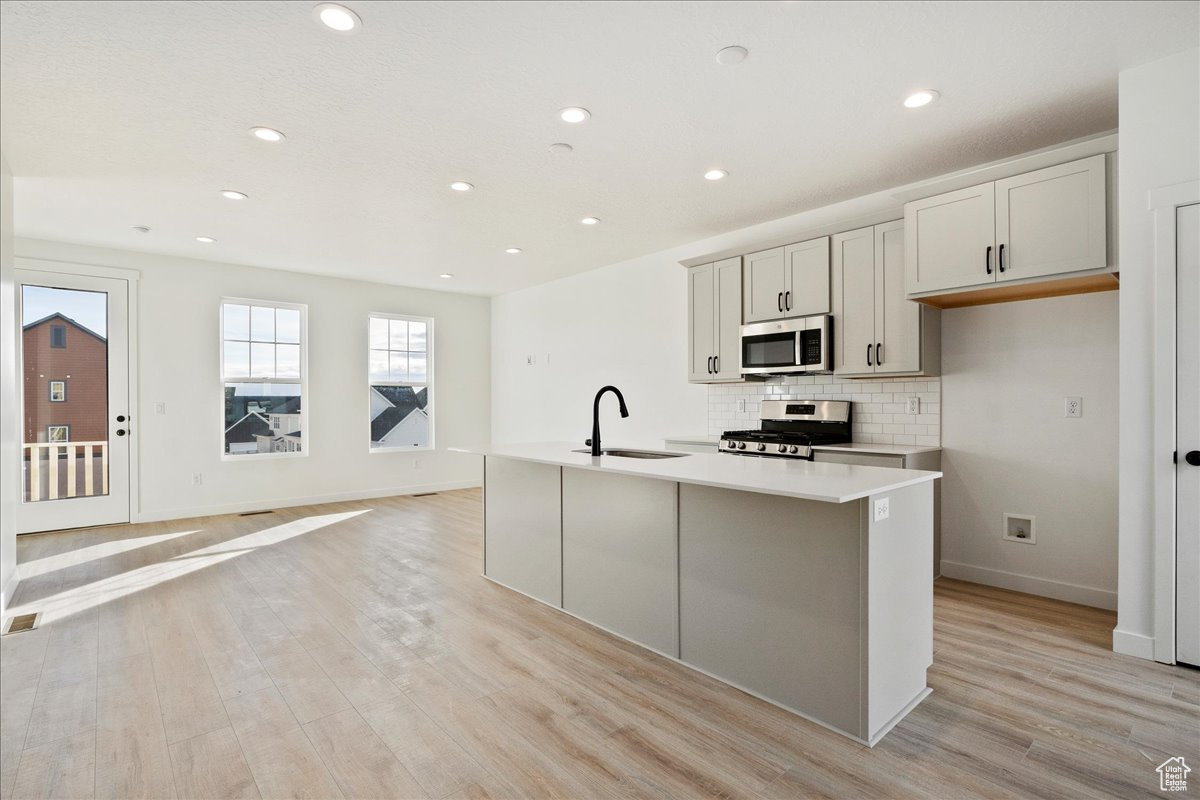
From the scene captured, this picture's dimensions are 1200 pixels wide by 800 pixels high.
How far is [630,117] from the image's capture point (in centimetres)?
295

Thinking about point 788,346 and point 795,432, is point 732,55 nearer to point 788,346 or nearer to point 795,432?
point 788,346

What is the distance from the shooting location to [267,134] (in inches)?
122

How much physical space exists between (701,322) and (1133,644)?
3.29 metres

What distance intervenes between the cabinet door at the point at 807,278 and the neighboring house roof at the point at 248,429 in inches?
220

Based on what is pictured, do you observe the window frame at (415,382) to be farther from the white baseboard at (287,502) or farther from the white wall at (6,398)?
the white wall at (6,398)

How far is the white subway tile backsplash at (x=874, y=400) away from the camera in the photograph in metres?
3.88

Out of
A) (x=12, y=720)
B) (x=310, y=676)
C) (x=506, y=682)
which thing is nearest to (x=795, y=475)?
(x=506, y=682)

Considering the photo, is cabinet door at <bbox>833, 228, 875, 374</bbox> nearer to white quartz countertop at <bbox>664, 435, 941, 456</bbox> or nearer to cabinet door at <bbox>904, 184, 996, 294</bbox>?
cabinet door at <bbox>904, 184, 996, 294</bbox>

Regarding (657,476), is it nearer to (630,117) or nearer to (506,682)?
(506,682)

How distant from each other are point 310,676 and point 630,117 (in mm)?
3024

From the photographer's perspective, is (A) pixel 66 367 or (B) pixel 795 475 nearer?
(B) pixel 795 475

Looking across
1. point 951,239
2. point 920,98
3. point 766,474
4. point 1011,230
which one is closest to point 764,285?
point 951,239

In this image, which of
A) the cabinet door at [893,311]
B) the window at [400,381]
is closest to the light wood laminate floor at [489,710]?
the cabinet door at [893,311]

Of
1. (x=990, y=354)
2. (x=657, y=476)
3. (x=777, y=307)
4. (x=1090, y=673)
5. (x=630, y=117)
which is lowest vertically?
(x=1090, y=673)
